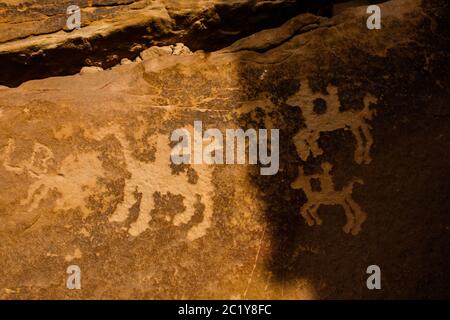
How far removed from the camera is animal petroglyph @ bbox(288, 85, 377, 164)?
1.47 m

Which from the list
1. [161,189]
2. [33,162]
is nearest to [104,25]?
[33,162]

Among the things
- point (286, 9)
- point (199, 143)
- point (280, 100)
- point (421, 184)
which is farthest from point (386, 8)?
point (199, 143)

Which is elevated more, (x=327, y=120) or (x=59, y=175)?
(x=327, y=120)

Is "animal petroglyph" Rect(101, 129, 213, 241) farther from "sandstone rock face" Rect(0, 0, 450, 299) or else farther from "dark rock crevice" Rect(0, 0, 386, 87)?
"dark rock crevice" Rect(0, 0, 386, 87)

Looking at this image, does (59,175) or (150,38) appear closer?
(59,175)

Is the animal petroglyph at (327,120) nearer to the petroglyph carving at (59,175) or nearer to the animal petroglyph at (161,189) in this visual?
the animal petroglyph at (161,189)

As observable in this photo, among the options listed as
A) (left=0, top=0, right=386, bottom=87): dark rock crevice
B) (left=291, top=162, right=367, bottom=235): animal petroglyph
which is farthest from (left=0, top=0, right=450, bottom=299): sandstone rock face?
(left=0, top=0, right=386, bottom=87): dark rock crevice

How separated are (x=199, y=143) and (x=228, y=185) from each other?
0.17 meters

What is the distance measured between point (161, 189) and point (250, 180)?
29cm

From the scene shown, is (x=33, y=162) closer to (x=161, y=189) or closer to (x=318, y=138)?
(x=161, y=189)

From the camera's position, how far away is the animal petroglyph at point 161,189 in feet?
4.70

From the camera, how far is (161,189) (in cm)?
145

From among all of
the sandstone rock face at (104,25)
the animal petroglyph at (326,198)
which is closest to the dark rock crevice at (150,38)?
the sandstone rock face at (104,25)

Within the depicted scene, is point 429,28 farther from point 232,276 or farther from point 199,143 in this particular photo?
point 232,276
